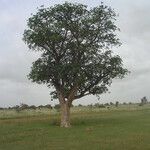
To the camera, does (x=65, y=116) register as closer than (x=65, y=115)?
Yes

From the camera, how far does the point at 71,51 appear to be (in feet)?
194

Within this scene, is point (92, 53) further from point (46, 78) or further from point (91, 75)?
point (46, 78)

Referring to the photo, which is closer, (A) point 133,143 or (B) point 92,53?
(A) point 133,143

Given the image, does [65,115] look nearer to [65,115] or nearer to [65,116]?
[65,115]

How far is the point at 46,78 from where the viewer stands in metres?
59.9

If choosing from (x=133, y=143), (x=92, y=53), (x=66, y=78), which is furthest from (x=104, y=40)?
(x=133, y=143)

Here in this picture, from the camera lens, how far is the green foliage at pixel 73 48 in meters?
57.6

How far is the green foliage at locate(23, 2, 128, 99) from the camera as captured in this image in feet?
189

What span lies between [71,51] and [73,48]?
938 mm

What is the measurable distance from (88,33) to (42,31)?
5.56 metres

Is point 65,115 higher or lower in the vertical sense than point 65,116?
higher

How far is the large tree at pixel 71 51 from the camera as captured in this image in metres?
57.7

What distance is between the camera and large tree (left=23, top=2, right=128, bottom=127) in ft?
189

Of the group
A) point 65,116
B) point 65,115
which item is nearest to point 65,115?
point 65,115
